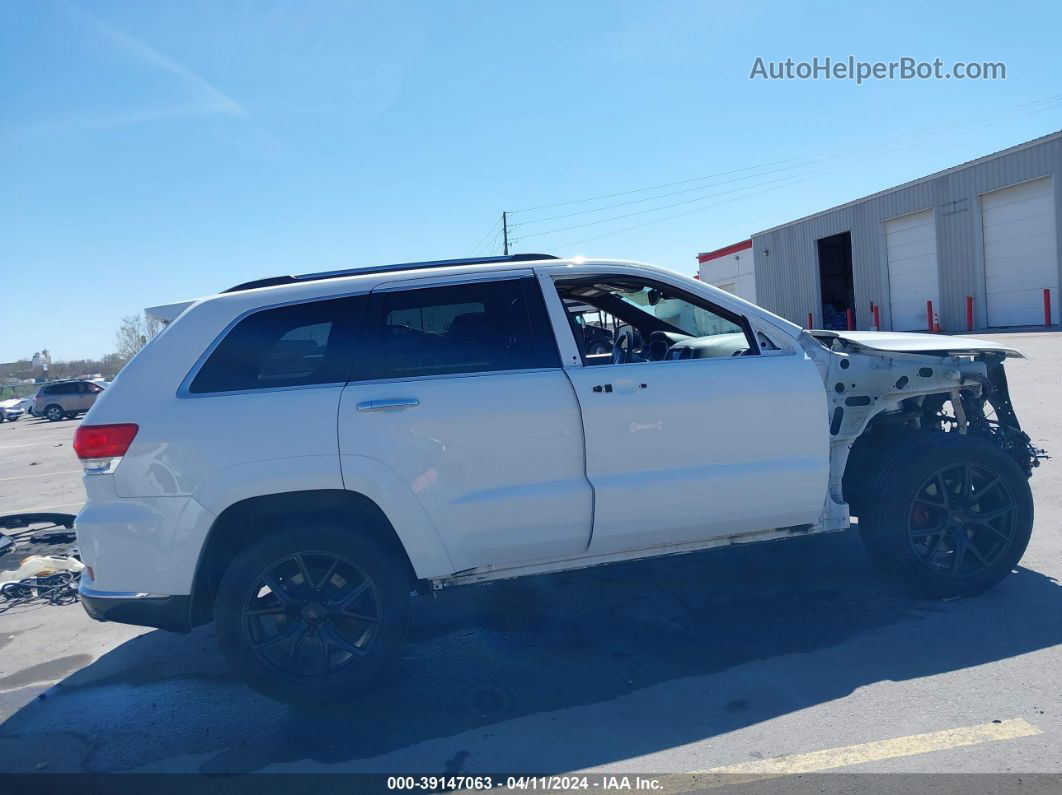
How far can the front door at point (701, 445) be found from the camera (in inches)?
154

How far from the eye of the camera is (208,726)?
368 cm

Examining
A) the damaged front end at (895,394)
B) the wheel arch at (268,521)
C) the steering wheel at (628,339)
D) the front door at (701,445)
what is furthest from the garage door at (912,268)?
the wheel arch at (268,521)

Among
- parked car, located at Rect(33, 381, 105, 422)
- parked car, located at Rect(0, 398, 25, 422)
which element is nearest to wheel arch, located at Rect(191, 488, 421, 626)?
parked car, located at Rect(33, 381, 105, 422)

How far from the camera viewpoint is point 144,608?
3.60 m

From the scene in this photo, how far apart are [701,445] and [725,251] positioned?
4287 cm

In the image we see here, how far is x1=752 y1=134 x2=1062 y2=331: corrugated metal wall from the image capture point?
23.5m

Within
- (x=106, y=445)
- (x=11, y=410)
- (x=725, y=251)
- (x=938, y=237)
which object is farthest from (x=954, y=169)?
(x=11, y=410)

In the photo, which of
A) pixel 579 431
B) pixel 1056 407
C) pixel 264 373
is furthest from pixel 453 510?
pixel 1056 407

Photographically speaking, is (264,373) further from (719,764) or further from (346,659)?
(719,764)

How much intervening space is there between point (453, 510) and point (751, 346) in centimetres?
184

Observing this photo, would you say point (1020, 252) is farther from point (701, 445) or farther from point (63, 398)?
point (63, 398)

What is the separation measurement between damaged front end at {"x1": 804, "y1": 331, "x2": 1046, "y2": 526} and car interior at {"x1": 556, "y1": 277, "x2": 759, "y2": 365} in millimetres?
460

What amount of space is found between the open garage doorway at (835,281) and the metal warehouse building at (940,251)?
0.04m

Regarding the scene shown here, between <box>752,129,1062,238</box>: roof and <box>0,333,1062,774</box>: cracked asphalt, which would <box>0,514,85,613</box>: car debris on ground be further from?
<box>752,129,1062,238</box>: roof
